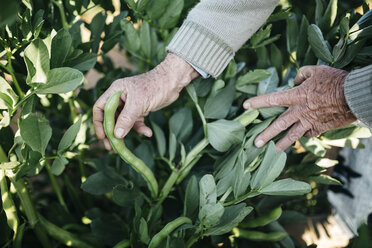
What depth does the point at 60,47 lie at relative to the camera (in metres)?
0.44

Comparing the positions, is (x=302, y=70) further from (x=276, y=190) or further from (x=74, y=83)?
(x=74, y=83)

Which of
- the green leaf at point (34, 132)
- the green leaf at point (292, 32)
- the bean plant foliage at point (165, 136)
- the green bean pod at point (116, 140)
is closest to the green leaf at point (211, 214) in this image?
the bean plant foliage at point (165, 136)

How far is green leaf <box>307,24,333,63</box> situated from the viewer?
1.63 feet

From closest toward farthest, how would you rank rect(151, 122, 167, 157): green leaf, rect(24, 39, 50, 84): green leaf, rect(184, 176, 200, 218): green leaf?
rect(24, 39, 50, 84): green leaf → rect(184, 176, 200, 218): green leaf → rect(151, 122, 167, 157): green leaf

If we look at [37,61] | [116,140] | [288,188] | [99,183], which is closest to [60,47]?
[37,61]

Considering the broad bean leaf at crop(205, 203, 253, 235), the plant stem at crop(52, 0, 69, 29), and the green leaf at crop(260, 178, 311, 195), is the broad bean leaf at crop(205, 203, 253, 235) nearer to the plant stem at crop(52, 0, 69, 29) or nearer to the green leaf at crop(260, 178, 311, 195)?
the green leaf at crop(260, 178, 311, 195)

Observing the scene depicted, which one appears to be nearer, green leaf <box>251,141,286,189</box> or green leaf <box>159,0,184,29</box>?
green leaf <box>251,141,286,189</box>

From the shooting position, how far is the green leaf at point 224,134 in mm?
518

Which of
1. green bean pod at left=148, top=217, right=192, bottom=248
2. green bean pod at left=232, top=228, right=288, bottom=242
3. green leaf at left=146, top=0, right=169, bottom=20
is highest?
green leaf at left=146, top=0, right=169, bottom=20

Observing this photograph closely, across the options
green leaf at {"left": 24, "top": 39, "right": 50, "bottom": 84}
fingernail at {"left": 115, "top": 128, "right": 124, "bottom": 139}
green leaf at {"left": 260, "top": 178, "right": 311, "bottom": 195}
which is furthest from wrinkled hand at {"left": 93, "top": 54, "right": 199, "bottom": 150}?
green leaf at {"left": 260, "top": 178, "right": 311, "bottom": 195}

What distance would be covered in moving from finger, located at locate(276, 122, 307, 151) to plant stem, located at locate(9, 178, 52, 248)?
16.0 inches

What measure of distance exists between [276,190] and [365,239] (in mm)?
169

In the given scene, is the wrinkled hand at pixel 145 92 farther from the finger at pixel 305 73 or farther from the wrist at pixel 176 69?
the finger at pixel 305 73

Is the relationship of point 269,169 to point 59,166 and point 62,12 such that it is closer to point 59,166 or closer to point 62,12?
point 59,166
